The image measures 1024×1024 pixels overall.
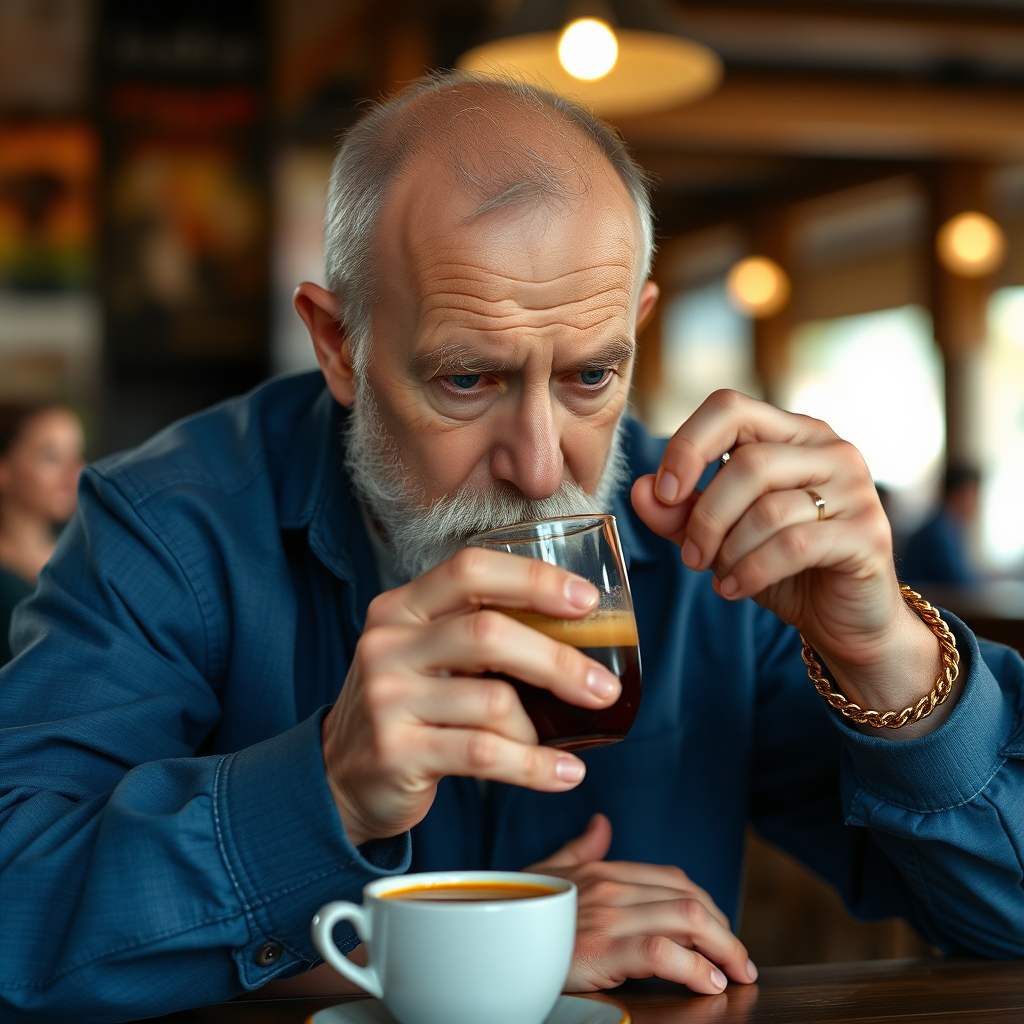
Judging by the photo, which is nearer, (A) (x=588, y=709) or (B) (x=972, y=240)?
(A) (x=588, y=709)

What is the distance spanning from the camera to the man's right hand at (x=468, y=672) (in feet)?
2.66

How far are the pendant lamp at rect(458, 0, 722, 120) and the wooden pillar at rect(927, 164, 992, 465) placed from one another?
265 inches

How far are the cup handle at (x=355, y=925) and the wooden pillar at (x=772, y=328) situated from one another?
11237mm

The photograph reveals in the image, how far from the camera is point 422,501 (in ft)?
4.32

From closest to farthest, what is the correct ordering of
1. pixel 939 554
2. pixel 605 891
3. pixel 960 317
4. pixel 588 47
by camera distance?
pixel 605 891 < pixel 588 47 < pixel 939 554 < pixel 960 317

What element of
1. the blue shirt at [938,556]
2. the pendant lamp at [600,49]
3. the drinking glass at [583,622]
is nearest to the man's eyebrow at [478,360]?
the drinking glass at [583,622]

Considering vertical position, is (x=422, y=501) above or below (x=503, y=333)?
below

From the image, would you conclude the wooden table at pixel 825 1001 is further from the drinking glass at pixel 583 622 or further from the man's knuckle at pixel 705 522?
the man's knuckle at pixel 705 522

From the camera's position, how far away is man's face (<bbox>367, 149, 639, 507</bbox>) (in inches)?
47.7

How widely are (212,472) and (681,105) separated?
276 inches

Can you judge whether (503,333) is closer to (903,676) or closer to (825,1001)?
(903,676)

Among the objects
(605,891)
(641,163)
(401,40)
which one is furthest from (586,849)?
(401,40)

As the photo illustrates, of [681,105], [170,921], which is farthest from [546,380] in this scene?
[681,105]

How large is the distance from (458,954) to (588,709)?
203 millimetres
